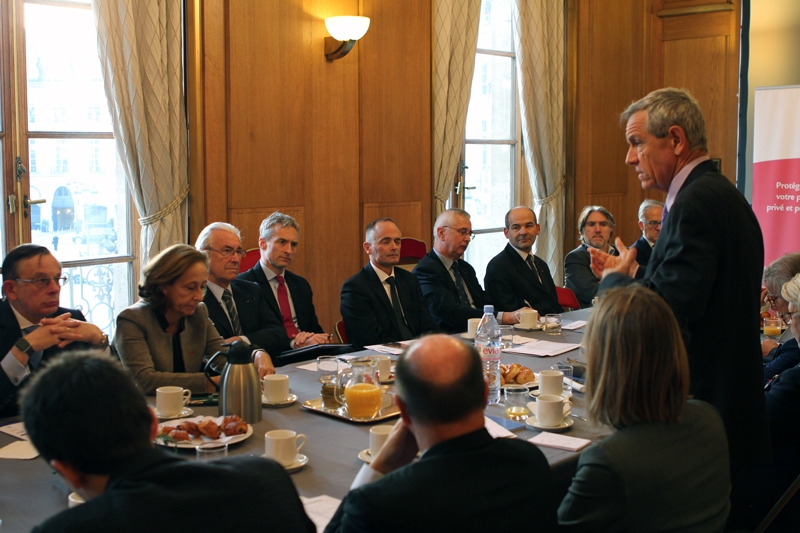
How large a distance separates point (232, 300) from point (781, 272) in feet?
9.23

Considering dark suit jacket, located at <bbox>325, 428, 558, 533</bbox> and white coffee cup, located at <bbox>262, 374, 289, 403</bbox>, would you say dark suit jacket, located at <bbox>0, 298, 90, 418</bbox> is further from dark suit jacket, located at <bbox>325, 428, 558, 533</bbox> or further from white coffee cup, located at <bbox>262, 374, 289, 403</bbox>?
dark suit jacket, located at <bbox>325, 428, 558, 533</bbox>

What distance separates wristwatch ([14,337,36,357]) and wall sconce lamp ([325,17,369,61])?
3555mm

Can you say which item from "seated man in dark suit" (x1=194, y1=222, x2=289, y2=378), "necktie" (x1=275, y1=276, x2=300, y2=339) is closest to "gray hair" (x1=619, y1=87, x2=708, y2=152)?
"seated man in dark suit" (x1=194, y1=222, x2=289, y2=378)

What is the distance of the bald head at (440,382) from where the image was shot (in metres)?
1.58

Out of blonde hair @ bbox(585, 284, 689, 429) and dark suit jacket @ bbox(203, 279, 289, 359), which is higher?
blonde hair @ bbox(585, 284, 689, 429)

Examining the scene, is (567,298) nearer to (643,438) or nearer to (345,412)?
(345,412)

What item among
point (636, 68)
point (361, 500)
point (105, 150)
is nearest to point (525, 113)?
point (636, 68)

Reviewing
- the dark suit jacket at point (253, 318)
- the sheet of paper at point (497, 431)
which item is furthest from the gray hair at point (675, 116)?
the dark suit jacket at point (253, 318)

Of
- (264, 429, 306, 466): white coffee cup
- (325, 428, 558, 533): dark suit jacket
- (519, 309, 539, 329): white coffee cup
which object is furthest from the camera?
(519, 309, 539, 329): white coffee cup

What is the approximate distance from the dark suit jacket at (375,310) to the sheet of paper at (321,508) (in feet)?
8.84

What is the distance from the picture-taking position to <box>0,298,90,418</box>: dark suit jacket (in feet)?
9.07

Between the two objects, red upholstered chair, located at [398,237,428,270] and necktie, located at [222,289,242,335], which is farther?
red upholstered chair, located at [398,237,428,270]

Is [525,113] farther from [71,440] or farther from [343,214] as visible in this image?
[71,440]

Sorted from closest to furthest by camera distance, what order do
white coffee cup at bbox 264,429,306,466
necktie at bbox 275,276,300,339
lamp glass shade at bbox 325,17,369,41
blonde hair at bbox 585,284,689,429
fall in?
blonde hair at bbox 585,284,689,429
white coffee cup at bbox 264,429,306,466
necktie at bbox 275,276,300,339
lamp glass shade at bbox 325,17,369,41
